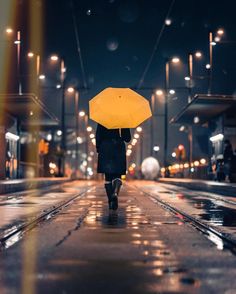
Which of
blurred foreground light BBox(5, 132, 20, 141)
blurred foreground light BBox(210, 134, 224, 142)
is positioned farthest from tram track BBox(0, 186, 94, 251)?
blurred foreground light BBox(5, 132, 20, 141)

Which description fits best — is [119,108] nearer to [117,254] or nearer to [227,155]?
[117,254]

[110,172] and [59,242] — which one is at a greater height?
[110,172]

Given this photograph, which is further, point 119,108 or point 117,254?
point 119,108

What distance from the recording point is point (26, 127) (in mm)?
66438

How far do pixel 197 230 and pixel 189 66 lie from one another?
44.3 metres

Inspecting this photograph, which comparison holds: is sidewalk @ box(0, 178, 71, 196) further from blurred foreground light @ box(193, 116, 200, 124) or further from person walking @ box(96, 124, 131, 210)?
blurred foreground light @ box(193, 116, 200, 124)

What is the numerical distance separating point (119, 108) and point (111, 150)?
3.21 ft

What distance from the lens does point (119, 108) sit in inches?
613

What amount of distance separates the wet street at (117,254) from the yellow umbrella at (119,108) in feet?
8.32

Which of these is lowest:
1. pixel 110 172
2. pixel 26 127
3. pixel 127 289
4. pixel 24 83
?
pixel 127 289

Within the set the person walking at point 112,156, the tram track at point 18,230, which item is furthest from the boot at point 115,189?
the tram track at point 18,230

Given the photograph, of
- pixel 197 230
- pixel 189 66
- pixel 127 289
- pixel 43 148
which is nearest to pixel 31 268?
pixel 127 289

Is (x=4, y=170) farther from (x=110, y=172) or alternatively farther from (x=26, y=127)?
(x=110, y=172)

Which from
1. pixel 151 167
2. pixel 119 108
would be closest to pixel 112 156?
pixel 119 108
